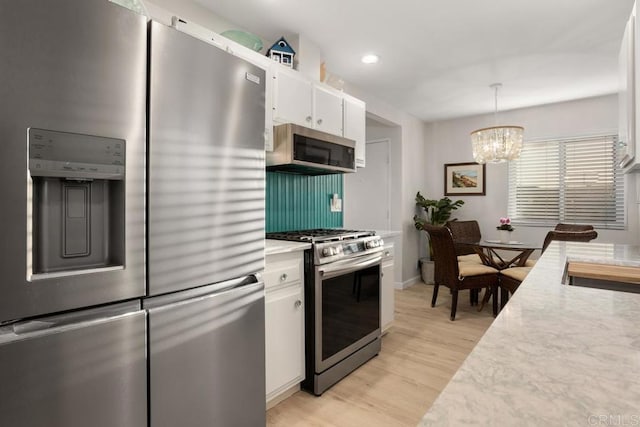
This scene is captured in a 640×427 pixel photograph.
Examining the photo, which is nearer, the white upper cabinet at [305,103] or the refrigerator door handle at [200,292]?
the refrigerator door handle at [200,292]

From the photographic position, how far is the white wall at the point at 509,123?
4152mm

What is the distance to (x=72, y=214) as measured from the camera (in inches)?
38.8

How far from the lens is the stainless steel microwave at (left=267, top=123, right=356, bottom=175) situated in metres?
2.20

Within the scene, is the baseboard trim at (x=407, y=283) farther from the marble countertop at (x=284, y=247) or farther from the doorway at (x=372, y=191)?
the marble countertop at (x=284, y=247)

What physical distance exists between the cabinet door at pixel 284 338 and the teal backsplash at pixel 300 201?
2.56 ft

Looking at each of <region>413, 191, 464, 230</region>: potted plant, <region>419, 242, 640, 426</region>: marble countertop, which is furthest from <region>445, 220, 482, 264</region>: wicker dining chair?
<region>419, 242, 640, 426</region>: marble countertop

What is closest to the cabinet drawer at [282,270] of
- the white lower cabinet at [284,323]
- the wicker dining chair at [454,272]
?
the white lower cabinet at [284,323]

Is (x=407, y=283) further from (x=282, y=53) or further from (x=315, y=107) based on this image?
(x=282, y=53)

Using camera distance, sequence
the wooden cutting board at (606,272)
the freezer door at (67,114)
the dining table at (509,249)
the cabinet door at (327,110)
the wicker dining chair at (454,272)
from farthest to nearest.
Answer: the dining table at (509,249)
the wicker dining chair at (454,272)
the cabinet door at (327,110)
the wooden cutting board at (606,272)
the freezer door at (67,114)

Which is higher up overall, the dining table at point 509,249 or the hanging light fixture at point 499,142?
the hanging light fixture at point 499,142

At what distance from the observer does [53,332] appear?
3.01ft

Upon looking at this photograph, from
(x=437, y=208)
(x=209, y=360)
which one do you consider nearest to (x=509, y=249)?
(x=437, y=208)

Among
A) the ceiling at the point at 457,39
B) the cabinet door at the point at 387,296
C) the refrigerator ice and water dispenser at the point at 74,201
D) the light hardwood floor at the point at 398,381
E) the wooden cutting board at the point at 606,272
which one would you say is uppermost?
the ceiling at the point at 457,39

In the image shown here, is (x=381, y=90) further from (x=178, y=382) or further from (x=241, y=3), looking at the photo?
(x=178, y=382)
